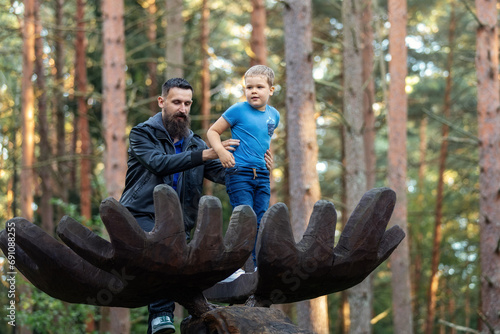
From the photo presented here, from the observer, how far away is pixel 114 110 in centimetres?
1020

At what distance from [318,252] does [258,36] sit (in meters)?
9.78

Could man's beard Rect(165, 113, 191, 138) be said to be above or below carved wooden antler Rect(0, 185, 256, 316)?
above

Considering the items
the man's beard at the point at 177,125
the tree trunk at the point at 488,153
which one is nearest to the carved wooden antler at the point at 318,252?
the man's beard at the point at 177,125

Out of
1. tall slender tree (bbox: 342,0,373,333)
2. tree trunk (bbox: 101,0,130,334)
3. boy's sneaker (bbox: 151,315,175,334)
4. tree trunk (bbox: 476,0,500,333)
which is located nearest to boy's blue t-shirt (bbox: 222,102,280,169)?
boy's sneaker (bbox: 151,315,175,334)

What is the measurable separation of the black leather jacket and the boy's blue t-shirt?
271mm

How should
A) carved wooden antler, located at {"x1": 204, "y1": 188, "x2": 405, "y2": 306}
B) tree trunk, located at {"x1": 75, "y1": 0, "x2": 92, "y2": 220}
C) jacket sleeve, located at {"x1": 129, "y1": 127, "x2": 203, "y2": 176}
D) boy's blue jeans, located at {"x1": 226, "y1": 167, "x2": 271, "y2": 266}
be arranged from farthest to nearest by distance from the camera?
tree trunk, located at {"x1": 75, "y1": 0, "x2": 92, "y2": 220}, boy's blue jeans, located at {"x1": 226, "y1": 167, "x2": 271, "y2": 266}, jacket sleeve, located at {"x1": 129, "y1": 127, "x2": 203, "y2": 176}, carved wooden antler, located at {"x1": 204, "y1": 188, "x2": 405, "y2": 306}

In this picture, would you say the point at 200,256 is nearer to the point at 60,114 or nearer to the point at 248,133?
the point at 248,133

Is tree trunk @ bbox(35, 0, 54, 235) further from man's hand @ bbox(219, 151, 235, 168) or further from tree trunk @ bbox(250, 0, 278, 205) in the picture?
man's hand @ bbox(219, 151, 235, 168)

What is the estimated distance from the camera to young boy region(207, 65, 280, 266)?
431cm

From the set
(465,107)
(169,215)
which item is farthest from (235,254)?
(465,107)

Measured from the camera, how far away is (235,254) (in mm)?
Answer: 3807

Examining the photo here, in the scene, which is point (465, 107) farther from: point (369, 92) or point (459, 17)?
point (369, 92)

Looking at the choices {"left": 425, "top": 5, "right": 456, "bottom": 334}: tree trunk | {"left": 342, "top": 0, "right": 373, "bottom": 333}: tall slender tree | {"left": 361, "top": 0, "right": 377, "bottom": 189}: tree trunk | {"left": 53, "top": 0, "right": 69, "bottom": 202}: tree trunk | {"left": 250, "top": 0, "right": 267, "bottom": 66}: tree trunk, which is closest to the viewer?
{"left": 342, "top": 0, "right": 373, "bottom": 333}: tall slender tree

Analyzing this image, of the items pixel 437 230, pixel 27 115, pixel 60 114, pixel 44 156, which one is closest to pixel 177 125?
pixel 27 115
